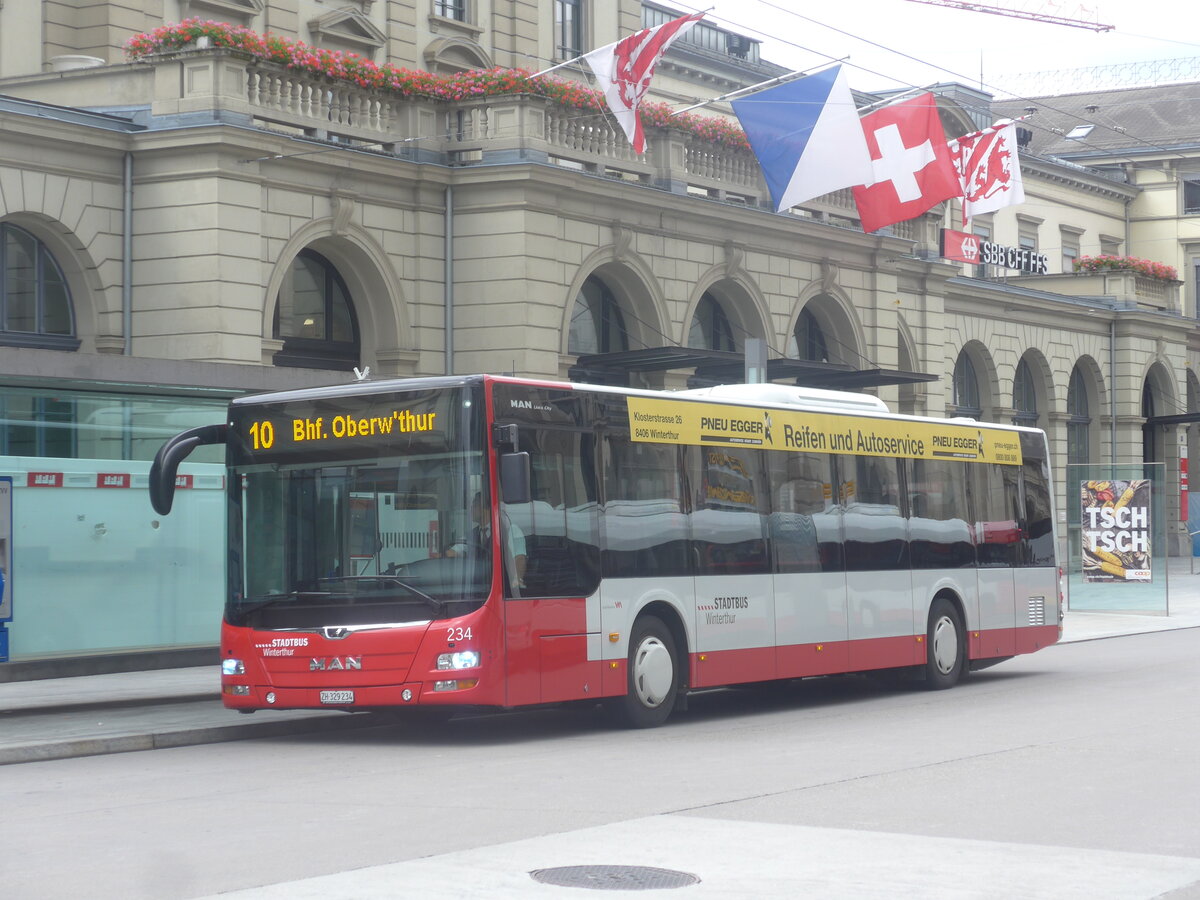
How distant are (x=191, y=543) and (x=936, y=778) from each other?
438 inches

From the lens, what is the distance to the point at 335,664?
13.7 meters

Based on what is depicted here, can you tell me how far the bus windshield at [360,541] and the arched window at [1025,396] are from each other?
36918 millimetres

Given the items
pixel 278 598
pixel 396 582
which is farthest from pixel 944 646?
pixel 278 598

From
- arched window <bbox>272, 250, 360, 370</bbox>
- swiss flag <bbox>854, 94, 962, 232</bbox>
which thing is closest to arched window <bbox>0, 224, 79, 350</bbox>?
arched window <bbox>272, 250, 360, 370</bbox>

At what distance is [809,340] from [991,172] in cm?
477

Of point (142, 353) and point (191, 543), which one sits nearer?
point (191, 543)

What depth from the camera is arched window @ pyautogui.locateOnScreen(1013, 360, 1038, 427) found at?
48872 millimetres

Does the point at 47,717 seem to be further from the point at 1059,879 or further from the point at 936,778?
the point at 1059,879

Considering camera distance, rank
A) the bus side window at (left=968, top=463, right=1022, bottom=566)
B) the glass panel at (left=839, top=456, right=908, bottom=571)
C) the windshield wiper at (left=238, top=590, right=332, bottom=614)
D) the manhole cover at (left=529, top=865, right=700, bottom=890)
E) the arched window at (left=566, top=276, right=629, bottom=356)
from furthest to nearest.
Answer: the arched window at (left=566, top=276, right=629, bottom=356), the bus side window at (left=968, top=463, right=1022, bottom=566), the glass panel at (left=839, top=456, right=908, bottom=571), the windshield wiper at (left=238, top=590, right=332, bottom=614), the manhole cover at (left=529, top=865, right=700, bottom=890)

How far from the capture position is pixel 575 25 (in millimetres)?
37469

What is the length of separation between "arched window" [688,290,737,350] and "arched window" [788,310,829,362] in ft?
7.19

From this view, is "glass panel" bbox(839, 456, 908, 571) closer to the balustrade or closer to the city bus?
the city bus

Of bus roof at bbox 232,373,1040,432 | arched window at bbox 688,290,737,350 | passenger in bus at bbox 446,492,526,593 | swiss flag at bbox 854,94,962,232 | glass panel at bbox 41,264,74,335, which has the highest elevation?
swiss flag at bbox 854,94,962,232

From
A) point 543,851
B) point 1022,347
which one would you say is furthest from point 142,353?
point 1022,347
